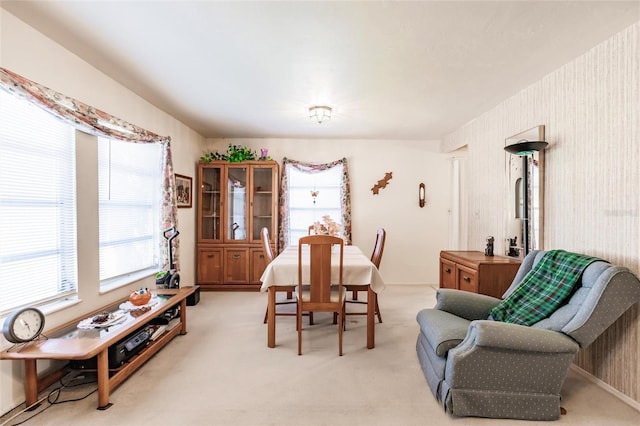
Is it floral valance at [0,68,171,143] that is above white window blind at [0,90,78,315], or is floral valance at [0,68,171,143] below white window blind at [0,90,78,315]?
above

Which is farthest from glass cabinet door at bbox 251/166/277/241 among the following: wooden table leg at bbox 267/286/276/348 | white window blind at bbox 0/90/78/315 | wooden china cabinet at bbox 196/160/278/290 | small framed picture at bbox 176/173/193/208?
white window blind at bbox 0/90/78/315

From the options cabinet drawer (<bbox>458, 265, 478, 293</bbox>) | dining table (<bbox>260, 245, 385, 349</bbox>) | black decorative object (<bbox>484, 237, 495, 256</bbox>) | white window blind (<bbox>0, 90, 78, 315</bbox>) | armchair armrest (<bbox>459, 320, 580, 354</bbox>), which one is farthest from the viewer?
black decorative object (<bbox>484, 237, 495, 256</bbox>)

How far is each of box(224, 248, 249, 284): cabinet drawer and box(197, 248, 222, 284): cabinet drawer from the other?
0.11m

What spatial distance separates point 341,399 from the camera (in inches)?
79.3

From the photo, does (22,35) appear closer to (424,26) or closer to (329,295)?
(424,26)

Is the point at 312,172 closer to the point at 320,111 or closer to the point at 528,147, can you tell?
the point at 320,111

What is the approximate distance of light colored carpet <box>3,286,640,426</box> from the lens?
1825 mm

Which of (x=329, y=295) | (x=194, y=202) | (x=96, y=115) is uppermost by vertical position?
(x=96, y=115)

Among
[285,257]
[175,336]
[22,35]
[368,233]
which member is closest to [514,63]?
[285,257]

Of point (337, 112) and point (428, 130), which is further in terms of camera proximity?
point (428, 130)

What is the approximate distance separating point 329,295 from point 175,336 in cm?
165

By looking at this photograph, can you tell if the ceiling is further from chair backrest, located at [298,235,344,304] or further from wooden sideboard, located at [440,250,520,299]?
wooden sideboard, located at [440,250,520,299]

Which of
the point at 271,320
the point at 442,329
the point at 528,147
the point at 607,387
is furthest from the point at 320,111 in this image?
the point at 607,387

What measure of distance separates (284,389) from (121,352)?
1227 millimetres
